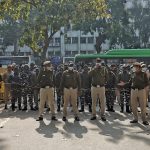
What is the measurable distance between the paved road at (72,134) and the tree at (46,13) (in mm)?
→ 8911

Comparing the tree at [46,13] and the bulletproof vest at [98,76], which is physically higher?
the tree at [46,13]

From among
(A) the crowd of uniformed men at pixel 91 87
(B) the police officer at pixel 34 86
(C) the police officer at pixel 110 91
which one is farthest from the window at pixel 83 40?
(C) the police officer at pixel 110 91

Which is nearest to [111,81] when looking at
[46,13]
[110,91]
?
[110,91]

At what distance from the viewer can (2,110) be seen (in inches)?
669

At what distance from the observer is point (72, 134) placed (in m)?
11.1

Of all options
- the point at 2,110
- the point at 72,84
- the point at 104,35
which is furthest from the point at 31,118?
the point at 104,35

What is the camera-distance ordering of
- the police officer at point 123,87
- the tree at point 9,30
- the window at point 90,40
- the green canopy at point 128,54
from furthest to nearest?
1. the window at point 90,40
2. the tree at point 9,30
3. the green canopy at point 128,54
4. the police officer at point 123,87

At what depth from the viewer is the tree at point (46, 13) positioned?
22344 mm

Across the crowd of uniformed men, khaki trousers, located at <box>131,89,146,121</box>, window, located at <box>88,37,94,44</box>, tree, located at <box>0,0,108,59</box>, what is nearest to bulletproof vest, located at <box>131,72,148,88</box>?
the crowd of uniformed men

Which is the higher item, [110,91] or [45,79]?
[45,79]

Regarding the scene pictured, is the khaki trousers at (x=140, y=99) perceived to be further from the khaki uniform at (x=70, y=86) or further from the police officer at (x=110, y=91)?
the police officer at (x=110, y=91)

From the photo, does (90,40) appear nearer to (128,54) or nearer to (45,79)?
(128,54)

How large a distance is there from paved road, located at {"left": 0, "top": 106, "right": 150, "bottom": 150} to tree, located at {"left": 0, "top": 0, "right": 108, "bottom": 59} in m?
8.91

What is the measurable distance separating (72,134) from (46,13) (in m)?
24.4
